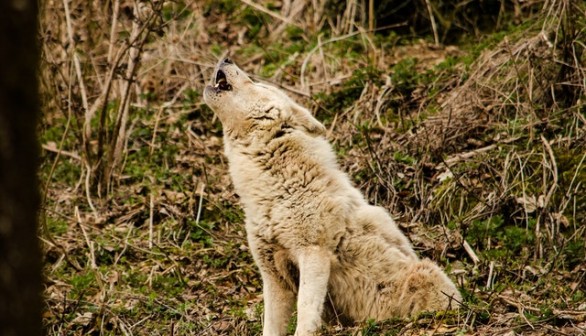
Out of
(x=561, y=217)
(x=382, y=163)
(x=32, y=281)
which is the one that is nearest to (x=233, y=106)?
(x=382, y=163)

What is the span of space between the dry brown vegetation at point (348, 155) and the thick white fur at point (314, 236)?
34 cm

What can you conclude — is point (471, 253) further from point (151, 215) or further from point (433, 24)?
point (433, 24)

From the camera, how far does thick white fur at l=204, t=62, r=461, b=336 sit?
19.1 feet

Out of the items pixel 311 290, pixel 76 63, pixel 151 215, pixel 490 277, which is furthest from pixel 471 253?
pixel 76 63

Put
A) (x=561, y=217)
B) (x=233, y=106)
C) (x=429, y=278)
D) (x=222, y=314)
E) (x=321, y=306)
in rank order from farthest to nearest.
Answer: (x=561, y=217)
(x=222, y=314)
(x=233, y=106)
(x=429, y=278)
(x=321, y=306)

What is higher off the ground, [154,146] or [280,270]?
[280,270]

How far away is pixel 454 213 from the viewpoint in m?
8.64

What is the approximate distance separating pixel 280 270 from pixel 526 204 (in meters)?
3.52

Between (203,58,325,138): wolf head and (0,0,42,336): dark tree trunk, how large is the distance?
400cm

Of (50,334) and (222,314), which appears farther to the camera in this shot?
(222,314)

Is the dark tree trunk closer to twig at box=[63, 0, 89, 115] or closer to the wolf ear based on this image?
the wolf ear

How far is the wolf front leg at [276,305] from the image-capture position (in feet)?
19.2

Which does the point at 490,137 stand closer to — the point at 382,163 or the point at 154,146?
the point at 382,163

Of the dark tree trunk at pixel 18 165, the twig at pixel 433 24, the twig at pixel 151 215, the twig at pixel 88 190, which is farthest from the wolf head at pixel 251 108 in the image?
the twig at pixel 433 24
